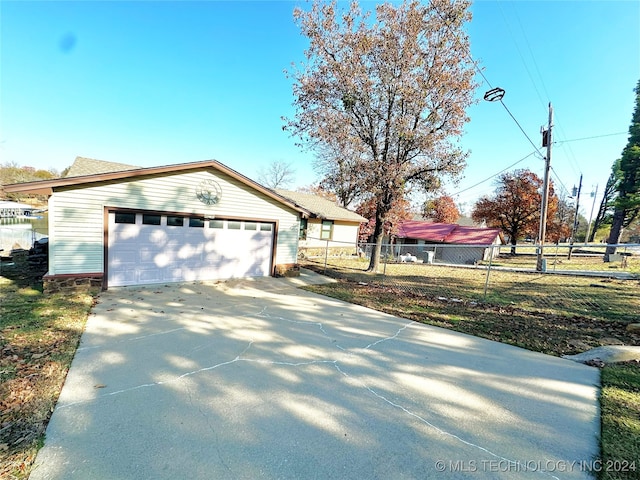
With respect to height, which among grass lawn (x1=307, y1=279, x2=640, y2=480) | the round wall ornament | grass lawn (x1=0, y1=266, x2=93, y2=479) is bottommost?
grass lawn (x1=0, y1=266, x2=93, y2=479)

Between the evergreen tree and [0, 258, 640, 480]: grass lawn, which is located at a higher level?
the evergreen tree

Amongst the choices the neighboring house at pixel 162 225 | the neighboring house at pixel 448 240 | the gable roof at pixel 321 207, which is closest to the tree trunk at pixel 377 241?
the neighboring house at pixel 162 225

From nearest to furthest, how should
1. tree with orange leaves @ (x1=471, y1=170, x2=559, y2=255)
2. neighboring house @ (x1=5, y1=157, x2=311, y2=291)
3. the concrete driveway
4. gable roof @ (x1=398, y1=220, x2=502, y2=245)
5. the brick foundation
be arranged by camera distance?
1. the concrete driveway
2. the brick foundation
3. neighboring house @ (x1=5, y1=157, x2=311, y2=291)
4. gable roof @ (x1=398, y1=220, x2=502, y2=245)
5. tree with orange leaves @ (x1=471, y1=170, x2=559, y2=255)

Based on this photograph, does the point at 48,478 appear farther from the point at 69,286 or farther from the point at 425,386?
the point at 69,286

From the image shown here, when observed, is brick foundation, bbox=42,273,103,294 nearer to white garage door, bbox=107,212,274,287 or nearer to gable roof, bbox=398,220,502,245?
white garage door, bbox=107,212,274,287

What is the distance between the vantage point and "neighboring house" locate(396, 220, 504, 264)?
23.2m

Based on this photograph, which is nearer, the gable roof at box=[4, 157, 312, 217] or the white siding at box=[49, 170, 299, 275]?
the gable roof at box=[4, 157, 312, 217]

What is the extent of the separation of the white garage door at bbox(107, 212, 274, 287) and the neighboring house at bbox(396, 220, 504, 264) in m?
14.8

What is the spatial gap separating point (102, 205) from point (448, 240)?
2463cm

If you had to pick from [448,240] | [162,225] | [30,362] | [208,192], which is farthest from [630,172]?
[30,362]

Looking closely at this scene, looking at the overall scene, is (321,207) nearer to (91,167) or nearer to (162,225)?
(162,225)

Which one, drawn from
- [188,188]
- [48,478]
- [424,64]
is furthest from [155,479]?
[424,64]

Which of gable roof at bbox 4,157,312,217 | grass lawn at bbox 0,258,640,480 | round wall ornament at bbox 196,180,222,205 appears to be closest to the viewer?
grass lawn at bbox 0,258,640,480

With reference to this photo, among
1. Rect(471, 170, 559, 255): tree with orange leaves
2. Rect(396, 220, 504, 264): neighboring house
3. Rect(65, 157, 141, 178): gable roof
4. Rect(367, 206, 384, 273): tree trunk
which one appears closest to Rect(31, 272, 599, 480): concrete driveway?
Rect(65, 157, 141, 178): gable roof
